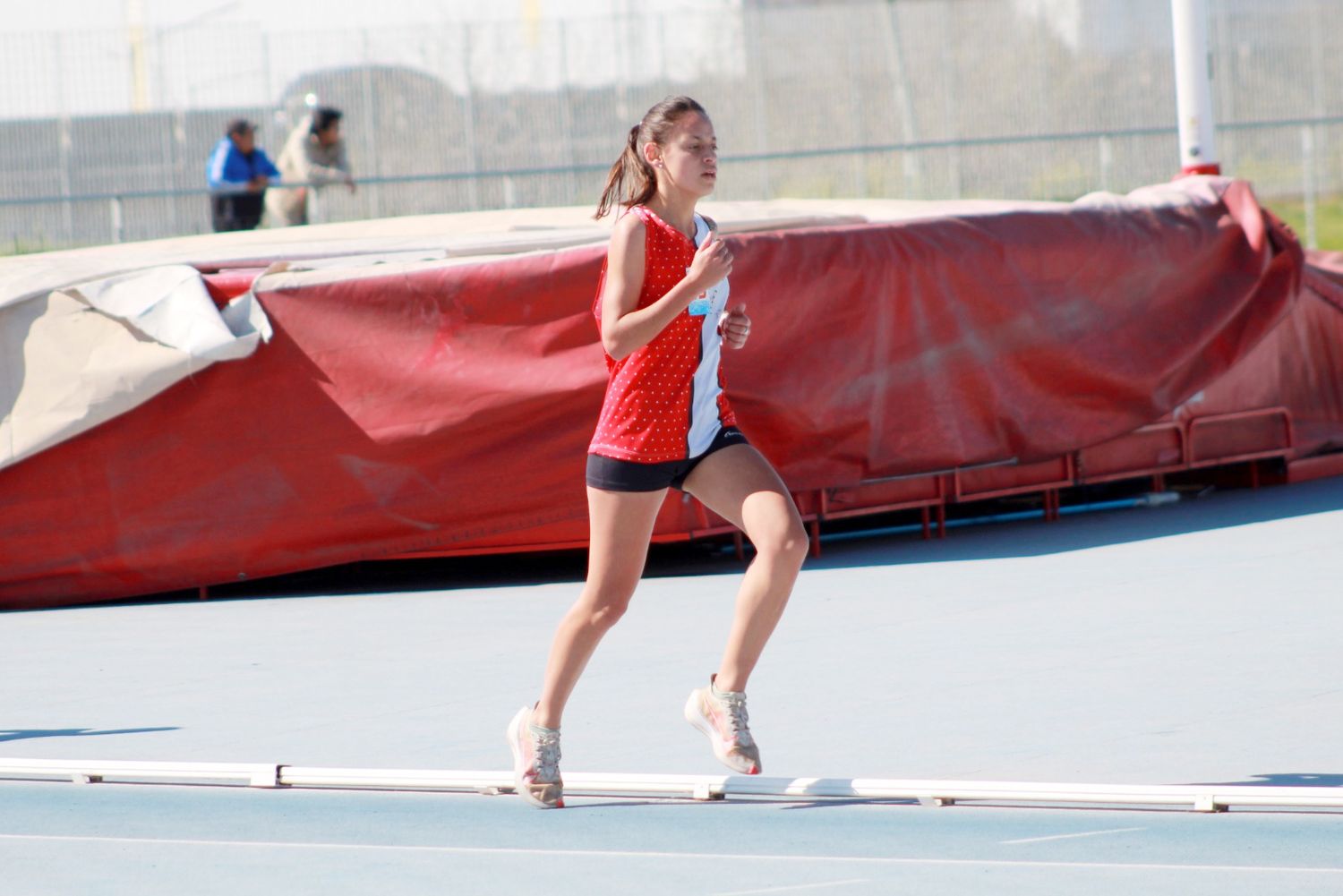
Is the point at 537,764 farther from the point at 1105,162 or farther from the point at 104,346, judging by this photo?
the point at 1105,162

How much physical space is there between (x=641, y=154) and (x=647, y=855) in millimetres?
1667

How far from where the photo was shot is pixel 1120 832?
409 centimetres

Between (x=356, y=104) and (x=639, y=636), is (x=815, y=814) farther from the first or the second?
(x=356, y=104)

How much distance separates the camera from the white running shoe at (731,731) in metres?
4.52

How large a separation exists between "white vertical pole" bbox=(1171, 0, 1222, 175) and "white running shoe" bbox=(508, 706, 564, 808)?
7.09 meters

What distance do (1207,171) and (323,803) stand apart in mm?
7379

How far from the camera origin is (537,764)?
4.44 metres

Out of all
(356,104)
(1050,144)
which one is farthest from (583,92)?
(1050,144)

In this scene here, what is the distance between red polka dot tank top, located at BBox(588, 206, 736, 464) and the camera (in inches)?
172

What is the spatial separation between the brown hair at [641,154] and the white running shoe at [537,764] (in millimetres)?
1282

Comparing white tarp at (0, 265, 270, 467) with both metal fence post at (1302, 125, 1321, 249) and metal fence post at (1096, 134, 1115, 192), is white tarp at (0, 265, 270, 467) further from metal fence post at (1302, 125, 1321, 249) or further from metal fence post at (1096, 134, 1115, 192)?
metal fence post at (1302, 125, 1321, 249)

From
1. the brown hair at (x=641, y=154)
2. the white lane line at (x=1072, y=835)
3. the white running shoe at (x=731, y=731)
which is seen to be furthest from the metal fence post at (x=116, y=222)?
the white lane line at (x=1072, y=835)

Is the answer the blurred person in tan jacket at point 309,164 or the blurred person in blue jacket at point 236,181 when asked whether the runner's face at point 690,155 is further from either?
the blurred person in blue jacket at point 236,181

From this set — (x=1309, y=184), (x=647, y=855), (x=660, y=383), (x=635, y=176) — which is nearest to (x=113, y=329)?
(x=635, y=176)
